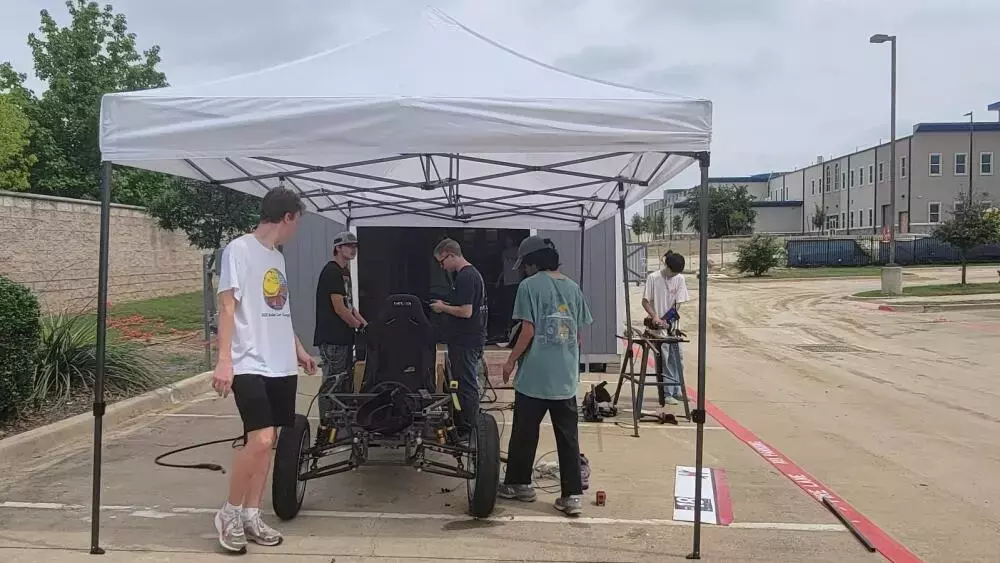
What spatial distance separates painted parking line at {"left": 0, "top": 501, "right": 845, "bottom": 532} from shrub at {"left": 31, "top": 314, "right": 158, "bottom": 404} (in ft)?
8.06

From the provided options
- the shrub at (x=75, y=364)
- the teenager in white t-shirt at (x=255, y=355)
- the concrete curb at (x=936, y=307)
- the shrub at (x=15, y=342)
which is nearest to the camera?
the teenager in white t-shirt at (x=255, y=355)

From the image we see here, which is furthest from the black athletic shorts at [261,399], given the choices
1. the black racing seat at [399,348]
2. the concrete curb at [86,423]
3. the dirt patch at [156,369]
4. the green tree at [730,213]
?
the green tree at [730,213]

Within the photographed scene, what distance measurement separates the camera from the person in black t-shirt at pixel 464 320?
5.98 metres

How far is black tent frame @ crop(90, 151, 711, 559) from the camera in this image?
409 centimetres

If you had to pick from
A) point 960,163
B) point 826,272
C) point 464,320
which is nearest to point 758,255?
point 826,272

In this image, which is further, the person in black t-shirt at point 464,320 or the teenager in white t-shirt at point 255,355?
the person in black t-shirt at point 464,320

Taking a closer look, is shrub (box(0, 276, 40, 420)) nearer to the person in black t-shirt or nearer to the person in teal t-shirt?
the person in black t-shirt

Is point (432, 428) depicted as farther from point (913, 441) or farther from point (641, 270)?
point (641, 270)

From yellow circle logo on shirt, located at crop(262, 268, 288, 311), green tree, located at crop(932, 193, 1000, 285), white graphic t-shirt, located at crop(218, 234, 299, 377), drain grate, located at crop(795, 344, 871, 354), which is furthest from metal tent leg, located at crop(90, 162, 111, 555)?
green tree, located at crop(932, 193, 1000, 285)

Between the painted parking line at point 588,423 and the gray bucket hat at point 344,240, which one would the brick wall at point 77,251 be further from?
the gray bucket hat at point 344,240

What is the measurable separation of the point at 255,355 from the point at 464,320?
2467 mm

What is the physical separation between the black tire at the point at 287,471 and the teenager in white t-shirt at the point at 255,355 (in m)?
0.28

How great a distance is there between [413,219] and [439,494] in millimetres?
4291

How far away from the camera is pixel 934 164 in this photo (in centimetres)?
4894
